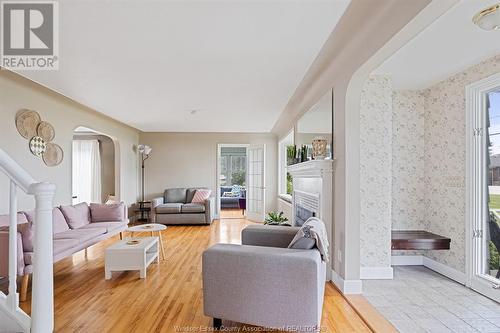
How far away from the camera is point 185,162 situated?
8141 mm

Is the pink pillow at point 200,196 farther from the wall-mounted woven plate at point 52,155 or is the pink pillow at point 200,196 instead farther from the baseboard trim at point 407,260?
the baseboard trim at point 407,260

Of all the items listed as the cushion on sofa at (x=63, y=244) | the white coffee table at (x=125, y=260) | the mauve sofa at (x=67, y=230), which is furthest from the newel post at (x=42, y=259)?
the cushion on sofa at (x=63, y=244)

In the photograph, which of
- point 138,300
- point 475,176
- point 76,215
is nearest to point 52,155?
point 76,215

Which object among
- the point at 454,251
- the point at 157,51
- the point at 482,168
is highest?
the point at 157,51

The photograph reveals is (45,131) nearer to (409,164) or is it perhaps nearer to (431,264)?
(409,164)

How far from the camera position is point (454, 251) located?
11.0 ft

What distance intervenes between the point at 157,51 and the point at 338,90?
1901 mm

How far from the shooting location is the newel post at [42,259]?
145 cm

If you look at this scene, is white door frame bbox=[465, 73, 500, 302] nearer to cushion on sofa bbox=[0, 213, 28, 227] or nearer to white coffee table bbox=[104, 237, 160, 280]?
white coffee table bbox=[104, 237, 160, 280]

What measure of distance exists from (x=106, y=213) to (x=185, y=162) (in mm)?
3341

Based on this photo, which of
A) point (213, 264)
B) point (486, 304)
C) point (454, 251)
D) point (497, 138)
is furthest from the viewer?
point (454, 251)

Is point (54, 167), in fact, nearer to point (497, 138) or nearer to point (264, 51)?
point (264, 51)

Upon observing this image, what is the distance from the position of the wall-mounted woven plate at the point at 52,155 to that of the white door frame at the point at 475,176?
5.59 meters

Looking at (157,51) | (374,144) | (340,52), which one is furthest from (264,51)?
(374,144)
